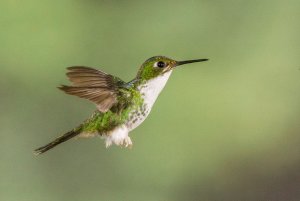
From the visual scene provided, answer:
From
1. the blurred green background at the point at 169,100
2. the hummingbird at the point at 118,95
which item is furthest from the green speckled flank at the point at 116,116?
the blurred green background at the point at 169,100

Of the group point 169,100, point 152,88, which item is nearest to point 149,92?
point 152,88

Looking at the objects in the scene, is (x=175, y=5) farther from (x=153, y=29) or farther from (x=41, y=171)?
(x=41, y=171)

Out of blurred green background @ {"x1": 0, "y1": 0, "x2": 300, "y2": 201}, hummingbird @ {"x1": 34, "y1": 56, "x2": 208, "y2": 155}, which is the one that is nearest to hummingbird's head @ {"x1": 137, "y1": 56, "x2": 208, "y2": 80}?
hummingbird @ {"x1": 34, "y1": 56, "x2": 208, "y2": 155}

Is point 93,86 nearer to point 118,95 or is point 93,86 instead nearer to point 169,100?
point 118,95

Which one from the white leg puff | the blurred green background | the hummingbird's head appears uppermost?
the blurred green background

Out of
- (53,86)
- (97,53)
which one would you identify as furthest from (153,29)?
(53,86)

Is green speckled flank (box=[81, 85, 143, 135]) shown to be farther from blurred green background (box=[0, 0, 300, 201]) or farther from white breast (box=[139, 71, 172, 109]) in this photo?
blurred green background (box=[0, 0, 300, 201])
